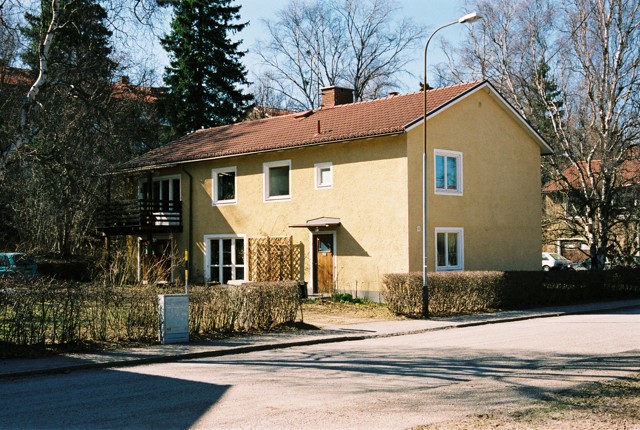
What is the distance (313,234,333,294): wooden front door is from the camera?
25.6 m

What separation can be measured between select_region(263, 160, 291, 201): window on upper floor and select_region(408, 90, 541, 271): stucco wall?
5818 millimetres

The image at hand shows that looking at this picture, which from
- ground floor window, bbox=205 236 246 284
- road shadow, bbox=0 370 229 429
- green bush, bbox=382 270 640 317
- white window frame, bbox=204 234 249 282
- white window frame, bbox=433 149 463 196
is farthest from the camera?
ground floor window, bbox=205 236 246 284

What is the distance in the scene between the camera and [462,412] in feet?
26.8

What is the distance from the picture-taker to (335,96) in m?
31.1

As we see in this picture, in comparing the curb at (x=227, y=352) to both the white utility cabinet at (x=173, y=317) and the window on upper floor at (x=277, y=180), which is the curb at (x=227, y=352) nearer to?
the white utility cabinet at (x=173, y=317)

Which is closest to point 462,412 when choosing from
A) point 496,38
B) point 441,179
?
point 441,179

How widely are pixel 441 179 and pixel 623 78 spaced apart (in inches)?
420

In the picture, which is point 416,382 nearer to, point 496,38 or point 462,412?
point 462,412

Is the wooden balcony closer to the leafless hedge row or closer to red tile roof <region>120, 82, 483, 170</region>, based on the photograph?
red tile roof <region>120, 82, 483, 170</region>

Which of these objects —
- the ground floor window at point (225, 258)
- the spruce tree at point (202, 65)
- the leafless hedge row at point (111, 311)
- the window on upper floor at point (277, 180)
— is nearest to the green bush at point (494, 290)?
the leafless hedge row at point (111, 311)

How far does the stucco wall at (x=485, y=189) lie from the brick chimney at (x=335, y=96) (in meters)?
6.92

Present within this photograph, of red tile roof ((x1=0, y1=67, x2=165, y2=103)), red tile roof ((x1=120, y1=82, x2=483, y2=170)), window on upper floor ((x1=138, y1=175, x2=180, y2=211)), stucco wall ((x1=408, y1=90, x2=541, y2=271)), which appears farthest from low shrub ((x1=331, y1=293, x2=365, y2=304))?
red tile roof ((x1=0, y1=67, x2=165, y2=103))

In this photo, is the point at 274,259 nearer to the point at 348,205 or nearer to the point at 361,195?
the point at 348,205

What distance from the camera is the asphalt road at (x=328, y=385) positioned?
8.03m
